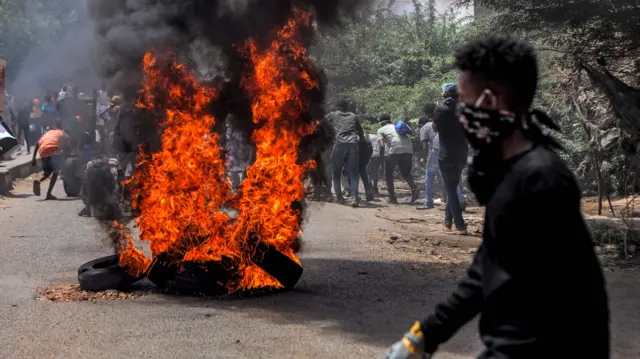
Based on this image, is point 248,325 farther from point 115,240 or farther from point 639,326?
point 639,326

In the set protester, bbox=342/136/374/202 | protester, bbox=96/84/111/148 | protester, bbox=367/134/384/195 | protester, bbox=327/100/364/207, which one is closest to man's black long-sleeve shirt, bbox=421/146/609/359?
protester, bbox=327/100/364/207

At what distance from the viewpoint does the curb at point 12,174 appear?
621 inches

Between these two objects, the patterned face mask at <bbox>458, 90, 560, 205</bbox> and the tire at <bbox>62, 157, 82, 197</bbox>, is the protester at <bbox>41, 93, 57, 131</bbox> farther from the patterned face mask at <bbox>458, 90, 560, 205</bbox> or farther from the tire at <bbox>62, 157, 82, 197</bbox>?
the patterned face mask at <bbox>458, 90, 560, 205</bbox>

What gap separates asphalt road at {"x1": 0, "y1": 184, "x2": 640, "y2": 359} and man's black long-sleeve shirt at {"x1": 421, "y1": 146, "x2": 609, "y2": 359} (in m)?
2.78

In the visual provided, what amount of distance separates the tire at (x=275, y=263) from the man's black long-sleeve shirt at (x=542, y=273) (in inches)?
166

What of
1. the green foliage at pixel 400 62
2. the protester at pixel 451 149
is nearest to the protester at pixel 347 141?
the green foliage at pixel 400 62

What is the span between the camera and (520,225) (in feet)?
7.13

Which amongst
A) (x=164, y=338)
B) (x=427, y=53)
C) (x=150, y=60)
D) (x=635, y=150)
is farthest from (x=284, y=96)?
(x=427, y=53)

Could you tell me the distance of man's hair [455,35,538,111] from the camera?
2.37 metres

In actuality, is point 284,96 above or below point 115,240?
above

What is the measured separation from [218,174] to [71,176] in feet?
27.7

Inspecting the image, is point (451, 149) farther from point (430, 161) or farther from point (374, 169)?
point (374, 169)

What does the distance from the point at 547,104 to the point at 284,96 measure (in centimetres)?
768

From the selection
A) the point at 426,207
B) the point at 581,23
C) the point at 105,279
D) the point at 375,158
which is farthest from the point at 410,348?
the point at 375,158
